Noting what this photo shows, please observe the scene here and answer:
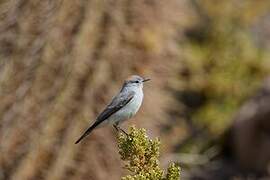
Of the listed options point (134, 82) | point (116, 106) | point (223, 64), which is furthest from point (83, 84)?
point (223, 64)

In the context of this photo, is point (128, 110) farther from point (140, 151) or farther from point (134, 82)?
point (140, 151)

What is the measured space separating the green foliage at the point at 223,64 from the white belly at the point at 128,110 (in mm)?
5705

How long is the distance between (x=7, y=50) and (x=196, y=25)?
19.4 feet

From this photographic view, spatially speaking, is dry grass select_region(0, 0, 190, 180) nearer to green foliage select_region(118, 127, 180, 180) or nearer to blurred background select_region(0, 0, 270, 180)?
blurred background select_region(0, 0, 270, 180)

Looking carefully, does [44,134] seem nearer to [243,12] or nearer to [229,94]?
[229,94]

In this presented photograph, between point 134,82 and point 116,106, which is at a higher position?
point 134,82

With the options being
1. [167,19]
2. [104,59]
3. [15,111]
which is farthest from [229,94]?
[15,111]

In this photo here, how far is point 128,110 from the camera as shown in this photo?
434cm

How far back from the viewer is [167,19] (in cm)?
698

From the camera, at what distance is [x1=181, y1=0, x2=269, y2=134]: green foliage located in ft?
33.7

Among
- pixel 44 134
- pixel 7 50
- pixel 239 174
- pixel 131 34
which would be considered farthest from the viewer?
pixel 239 174

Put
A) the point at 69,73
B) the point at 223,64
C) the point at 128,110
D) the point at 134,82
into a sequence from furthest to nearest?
the point at 223,64
the point at 69,73
the point at 134,82
the point at 128,110

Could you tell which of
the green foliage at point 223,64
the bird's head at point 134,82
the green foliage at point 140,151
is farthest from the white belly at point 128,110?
the green foliage at point 223,64

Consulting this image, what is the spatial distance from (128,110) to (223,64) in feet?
20.0
